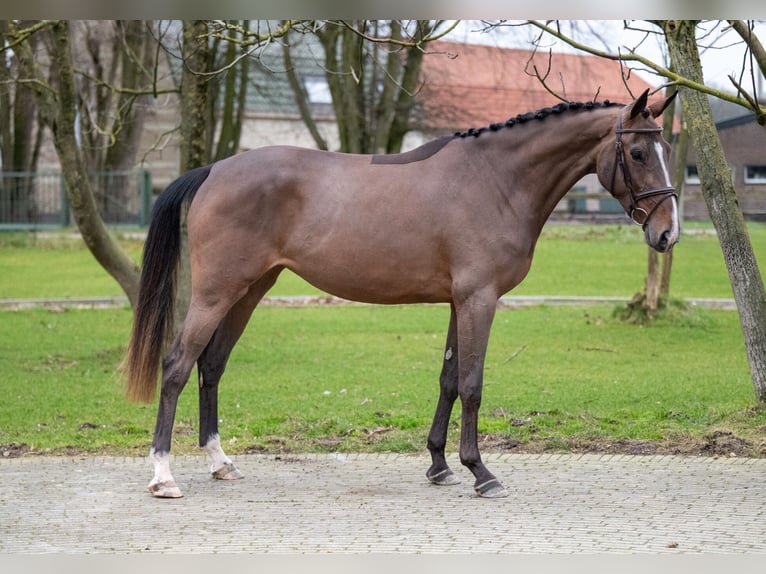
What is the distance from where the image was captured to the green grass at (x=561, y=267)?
64.8 feet

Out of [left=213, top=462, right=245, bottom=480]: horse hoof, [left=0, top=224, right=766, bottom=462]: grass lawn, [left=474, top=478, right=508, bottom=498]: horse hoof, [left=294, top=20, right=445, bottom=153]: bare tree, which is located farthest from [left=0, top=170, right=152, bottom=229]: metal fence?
[left=474, top=478, right=508, bottom=498]: horse hoof

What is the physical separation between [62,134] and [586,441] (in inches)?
281

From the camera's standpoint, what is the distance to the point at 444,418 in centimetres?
662

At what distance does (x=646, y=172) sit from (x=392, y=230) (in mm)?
1599

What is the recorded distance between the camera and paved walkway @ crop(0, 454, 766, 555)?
5121 mm

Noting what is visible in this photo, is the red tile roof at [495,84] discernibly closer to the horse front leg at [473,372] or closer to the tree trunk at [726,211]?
the tree trunk at [726,211]

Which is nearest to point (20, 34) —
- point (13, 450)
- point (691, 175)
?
point (13, 450)

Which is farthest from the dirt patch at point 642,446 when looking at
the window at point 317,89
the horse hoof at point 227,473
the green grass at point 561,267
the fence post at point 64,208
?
the fence post at point 64,208

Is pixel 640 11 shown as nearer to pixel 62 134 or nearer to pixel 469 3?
pixel 469 3

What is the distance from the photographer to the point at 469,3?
4.60m

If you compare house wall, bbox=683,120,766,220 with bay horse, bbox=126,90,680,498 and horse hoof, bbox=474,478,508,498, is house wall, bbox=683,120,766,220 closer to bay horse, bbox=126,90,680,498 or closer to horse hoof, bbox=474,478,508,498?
bay horse, bbox=126,90,680,498

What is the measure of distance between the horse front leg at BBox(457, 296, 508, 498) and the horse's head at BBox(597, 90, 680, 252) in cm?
104

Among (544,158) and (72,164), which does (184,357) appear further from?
(72,164)

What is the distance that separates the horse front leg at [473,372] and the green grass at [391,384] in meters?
1.38
